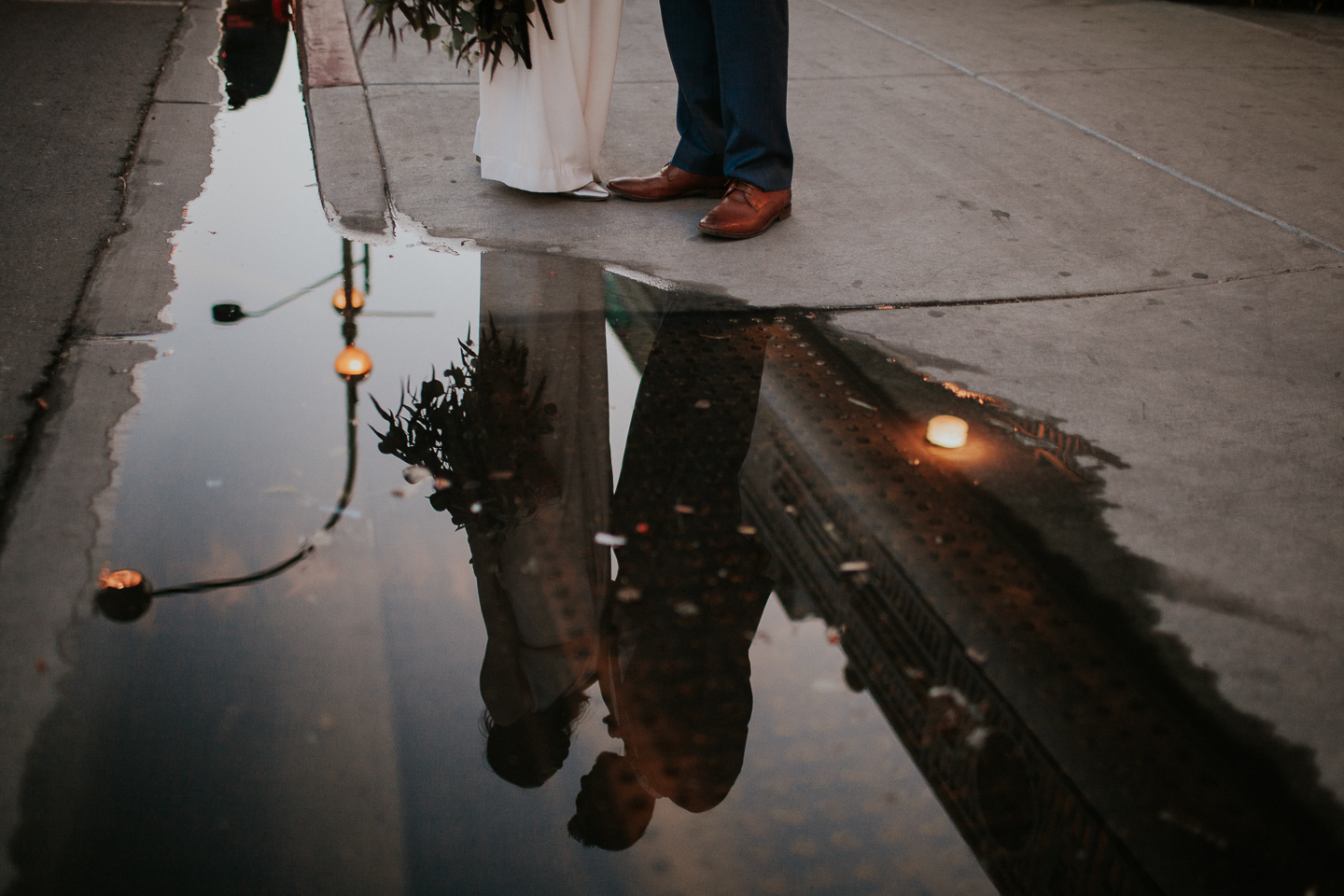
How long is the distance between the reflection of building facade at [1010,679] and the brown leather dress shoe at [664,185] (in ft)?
4.48

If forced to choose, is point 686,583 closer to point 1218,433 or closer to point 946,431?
point 946,431

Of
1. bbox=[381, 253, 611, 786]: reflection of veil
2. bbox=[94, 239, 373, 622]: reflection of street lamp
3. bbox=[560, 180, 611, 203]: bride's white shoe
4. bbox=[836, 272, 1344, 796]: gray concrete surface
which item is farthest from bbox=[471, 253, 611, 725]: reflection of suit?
bbox=[560, 180, 611, 203]: bride's white shoe

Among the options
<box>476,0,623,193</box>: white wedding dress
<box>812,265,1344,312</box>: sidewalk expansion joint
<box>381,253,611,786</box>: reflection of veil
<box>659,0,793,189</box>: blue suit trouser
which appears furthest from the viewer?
<box>476,0,623,193</box>: white wedding dress

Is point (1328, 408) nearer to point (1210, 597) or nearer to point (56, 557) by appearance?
point (1210, 597)

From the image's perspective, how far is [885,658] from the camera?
4.77ft

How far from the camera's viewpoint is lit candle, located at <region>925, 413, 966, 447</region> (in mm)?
1954

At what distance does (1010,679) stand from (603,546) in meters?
0.65

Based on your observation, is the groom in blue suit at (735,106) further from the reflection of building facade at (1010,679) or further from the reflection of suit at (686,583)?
the reflection of building facade at (1010,679)

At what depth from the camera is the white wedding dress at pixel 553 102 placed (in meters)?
2.94

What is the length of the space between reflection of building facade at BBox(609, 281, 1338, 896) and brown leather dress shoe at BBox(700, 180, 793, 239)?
989 millimetres

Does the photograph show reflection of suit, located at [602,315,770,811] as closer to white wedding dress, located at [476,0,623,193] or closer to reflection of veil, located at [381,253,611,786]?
reflection of veil, located at [381,253,611,786]

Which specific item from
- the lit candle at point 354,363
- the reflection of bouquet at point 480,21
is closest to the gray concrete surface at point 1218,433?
the lit candle at point 354,363

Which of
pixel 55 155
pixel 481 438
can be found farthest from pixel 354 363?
pixel 55 155

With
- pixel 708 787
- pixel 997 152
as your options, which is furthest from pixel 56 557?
pixel 997 152
